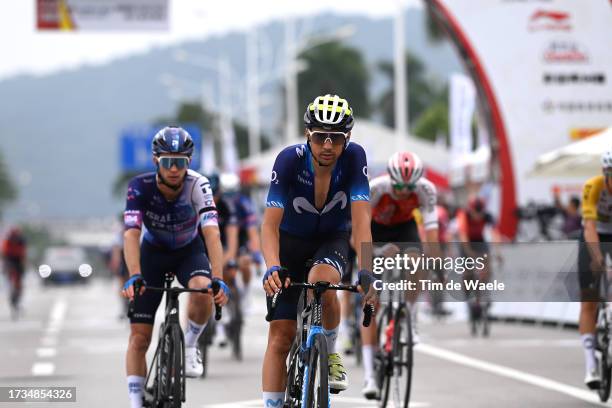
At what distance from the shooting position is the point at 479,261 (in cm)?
1117

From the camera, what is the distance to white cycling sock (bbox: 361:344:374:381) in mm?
11016

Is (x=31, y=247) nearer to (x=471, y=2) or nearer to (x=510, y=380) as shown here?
(x=471, y=2)

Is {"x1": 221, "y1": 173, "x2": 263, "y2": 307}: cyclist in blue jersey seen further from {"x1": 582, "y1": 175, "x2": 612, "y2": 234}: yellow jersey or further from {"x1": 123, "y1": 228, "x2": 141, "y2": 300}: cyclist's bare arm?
{"x1": 123, "y1": 228, "x2": 141, "y2": 300}: cyclist's bare arm

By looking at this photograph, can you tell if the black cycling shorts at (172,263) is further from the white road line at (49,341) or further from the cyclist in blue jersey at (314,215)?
the white road line at (49,341)

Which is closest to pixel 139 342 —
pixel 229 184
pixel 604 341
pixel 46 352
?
pixel 604 341

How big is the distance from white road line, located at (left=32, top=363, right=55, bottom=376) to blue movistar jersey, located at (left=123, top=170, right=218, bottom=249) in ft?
16.2

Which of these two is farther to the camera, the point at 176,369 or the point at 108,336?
the point at 108,336

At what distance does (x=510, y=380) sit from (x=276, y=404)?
220 inches

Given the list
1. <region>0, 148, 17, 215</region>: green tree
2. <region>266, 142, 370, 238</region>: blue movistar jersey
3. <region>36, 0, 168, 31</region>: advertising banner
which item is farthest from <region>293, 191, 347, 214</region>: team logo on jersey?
<region>0, 148, 17, 215</region>: green tree

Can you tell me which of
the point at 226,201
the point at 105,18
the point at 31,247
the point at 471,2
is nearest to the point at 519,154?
the point at 471,2

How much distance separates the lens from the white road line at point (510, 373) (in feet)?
38.3

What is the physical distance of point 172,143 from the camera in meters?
8.88

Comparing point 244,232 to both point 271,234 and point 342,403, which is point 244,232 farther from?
point 271,234

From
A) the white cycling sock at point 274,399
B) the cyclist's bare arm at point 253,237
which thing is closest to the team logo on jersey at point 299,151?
the white cycling sock at point 274,399
